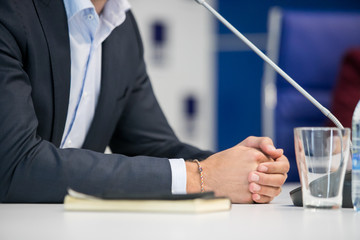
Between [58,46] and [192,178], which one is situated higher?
[58,46]

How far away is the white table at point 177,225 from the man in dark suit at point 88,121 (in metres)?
0.20

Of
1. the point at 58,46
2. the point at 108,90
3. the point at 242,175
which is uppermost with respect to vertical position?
the point at 58,46

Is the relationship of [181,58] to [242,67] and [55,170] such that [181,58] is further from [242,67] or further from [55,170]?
[55,170]

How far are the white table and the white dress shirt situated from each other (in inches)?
24.1

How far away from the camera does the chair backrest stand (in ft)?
8.64

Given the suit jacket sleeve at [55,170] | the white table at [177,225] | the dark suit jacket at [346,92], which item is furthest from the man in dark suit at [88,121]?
the dark suit jacket at [346,92]

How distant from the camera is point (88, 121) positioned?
1.57 m

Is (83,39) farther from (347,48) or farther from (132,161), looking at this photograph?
(347,48)

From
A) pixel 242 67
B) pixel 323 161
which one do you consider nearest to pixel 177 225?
pixel 323 161

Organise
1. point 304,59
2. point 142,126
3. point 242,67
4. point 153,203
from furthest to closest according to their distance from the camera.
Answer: point 242,67, point 304,59, point 142,126, point 153,203

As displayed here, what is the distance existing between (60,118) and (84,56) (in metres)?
0.18

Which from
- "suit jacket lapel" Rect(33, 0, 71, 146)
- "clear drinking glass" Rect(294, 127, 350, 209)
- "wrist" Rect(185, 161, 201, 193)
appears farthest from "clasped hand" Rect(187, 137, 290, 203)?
"suit jacket lapel" Rect(33, 0, 71, 146)

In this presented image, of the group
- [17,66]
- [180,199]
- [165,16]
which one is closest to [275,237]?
[180,199]

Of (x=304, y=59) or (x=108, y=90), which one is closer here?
(x=108, y=90)
